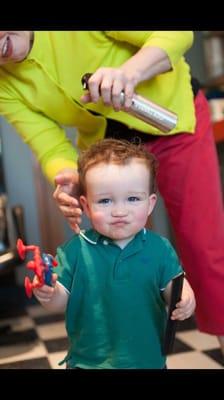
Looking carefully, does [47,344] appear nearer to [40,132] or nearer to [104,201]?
[40,132]

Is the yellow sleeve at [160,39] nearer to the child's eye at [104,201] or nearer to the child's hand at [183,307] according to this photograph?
the child's eye at [104,201]

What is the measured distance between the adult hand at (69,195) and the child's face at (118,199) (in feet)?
0.13

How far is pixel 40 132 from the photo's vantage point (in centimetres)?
97

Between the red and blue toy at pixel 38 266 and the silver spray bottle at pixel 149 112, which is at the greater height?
the silver spray bottle at pixel 149 112

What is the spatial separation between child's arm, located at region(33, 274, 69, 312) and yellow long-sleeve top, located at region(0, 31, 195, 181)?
8.9 inches

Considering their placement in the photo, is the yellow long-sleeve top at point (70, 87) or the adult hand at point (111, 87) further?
the yellow long-sleeve top at point (70, 87)

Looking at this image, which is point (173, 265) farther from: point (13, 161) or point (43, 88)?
point (13, 161)

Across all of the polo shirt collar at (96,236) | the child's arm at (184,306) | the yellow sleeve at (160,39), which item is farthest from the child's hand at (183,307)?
the yellow sleeve at (160,39)

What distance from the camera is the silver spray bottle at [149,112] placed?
2.58ft

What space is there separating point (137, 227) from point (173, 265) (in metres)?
0.08

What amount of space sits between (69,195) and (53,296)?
0.54 feet

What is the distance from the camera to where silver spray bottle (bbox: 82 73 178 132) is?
2.58 feet
